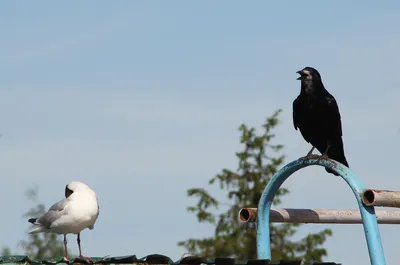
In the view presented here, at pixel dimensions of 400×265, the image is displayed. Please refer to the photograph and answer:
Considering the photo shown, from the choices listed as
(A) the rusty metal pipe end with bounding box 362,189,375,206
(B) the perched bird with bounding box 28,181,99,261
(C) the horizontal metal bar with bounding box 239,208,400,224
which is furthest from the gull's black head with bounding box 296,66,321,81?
(A) the rusty metal pipe end with bounding box 362,189,375,206

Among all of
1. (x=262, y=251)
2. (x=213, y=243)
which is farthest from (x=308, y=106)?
(x=213, y=243)

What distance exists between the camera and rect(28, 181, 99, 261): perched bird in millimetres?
10320

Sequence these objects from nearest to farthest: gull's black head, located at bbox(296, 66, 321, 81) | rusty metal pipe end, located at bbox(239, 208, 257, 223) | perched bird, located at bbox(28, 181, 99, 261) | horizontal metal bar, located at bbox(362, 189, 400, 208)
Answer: horizontal metal bar, located at bbox(362, 189, 400, 208) → rusty metal pipe end, located at bbox(239, 208, 257, 223) → perched bird, located at bbox(28, 181, 99, 261) → gull's black head, located at bbox(296, 66, 321, 81)

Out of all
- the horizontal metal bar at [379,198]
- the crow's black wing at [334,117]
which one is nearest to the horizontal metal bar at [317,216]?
the horizontal metal bar at [379,198]

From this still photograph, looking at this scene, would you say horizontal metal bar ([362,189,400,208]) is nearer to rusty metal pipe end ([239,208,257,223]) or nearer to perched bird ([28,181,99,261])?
rusty metal pipe end ([239,208,257,223])

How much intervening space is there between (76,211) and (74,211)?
1.3 inches

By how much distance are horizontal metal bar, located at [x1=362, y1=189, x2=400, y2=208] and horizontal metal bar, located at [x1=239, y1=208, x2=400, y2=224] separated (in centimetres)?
134

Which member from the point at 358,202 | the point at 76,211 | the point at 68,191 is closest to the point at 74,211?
the point at 76,211

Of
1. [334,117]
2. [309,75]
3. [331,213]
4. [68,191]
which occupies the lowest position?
[331,213]

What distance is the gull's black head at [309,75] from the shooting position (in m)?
11.3

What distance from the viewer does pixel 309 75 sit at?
1133cm

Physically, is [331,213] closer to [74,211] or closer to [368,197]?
[368,197]

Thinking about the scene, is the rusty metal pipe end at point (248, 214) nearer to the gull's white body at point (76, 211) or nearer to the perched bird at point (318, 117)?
the gull's white body at point (76, 211)

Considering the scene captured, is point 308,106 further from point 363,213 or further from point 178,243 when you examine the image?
point 178,243
